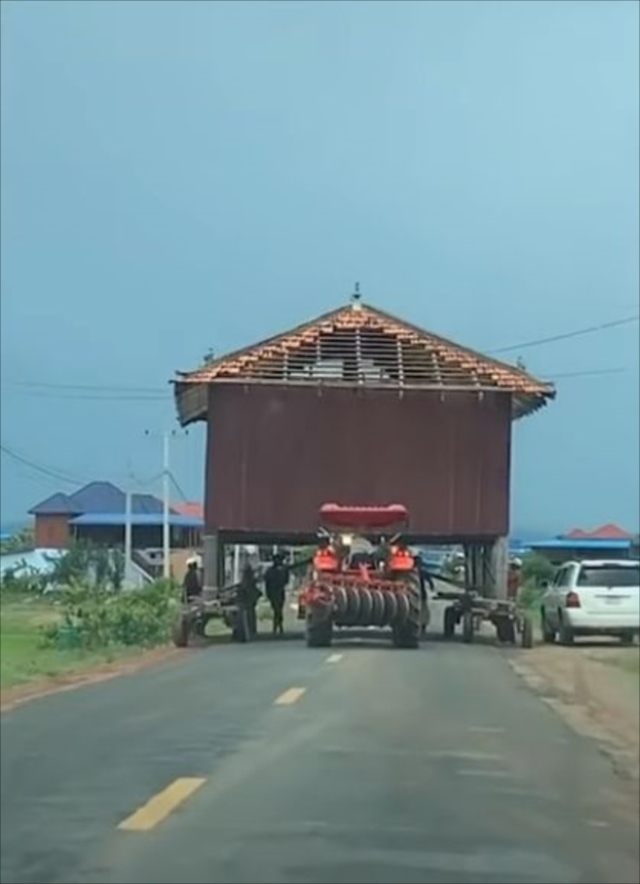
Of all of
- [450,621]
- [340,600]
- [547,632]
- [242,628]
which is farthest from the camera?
[547,632]

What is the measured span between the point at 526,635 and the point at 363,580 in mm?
4286

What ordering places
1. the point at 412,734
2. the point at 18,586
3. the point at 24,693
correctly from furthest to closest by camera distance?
1. the point at 18,586
2. the point at 24,693
3. the point at 412,734

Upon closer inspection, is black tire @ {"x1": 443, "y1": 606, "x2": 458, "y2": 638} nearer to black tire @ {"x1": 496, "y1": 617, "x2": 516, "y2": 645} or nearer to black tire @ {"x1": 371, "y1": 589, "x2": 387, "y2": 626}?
black tire @ {"x1": 496, "y1": 617, "x2": 516, "y2": 645}

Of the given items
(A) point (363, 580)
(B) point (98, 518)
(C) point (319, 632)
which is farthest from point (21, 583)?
(B) point (98, 518)

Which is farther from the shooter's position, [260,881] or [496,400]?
[496,400]

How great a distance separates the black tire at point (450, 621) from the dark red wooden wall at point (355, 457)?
258cm

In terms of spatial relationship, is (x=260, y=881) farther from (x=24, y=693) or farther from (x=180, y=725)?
(x=24, y=693)

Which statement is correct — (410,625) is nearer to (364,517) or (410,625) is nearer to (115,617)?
(364,517)

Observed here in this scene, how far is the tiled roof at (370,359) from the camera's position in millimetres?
31734

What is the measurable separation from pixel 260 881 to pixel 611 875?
1.92 metres

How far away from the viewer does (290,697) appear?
20.1 m

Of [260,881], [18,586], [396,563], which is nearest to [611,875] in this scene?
[260,881]

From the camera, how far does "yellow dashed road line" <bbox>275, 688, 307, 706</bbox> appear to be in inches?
762

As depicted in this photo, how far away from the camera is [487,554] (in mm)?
35781
